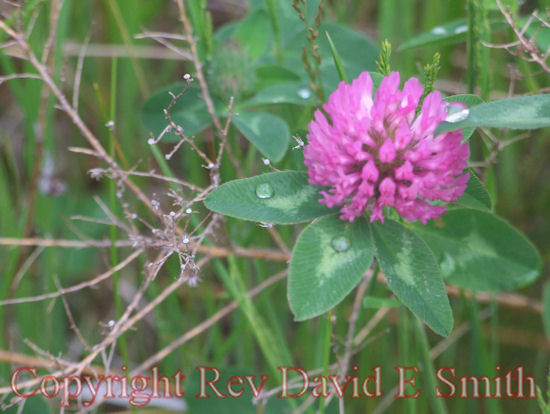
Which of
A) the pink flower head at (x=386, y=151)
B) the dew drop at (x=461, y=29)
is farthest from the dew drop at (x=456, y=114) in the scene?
the dew drop at (x=461, y=29)

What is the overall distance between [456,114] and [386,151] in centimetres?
11

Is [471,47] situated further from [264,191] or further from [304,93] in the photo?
[264,191]

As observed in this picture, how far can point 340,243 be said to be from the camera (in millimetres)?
846

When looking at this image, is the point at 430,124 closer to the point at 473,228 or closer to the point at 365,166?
the point at 365,166

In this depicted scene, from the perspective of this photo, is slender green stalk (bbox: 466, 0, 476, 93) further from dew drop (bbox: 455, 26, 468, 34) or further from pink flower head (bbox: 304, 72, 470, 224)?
pink flower head (bbox: 304, 72, 470, 224)

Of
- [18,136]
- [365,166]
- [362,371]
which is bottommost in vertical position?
[362,371]

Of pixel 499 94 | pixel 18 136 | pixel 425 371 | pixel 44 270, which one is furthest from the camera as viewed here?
pixel 18 136

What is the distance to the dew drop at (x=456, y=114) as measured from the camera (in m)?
0.78

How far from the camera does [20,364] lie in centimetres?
124

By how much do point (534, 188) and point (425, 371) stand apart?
830 millimetres

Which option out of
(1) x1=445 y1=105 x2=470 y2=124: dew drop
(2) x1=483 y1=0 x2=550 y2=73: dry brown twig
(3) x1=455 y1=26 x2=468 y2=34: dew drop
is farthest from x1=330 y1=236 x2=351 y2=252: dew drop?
(3) x1=455 y1=26 x2=468 y2=34: dew drop

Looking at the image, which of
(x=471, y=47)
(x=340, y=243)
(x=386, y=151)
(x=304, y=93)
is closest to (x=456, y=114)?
(x=386, y=151)

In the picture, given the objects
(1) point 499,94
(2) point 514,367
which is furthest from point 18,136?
(2) point 514,367

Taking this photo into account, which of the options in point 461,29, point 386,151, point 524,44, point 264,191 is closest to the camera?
point 386,151
